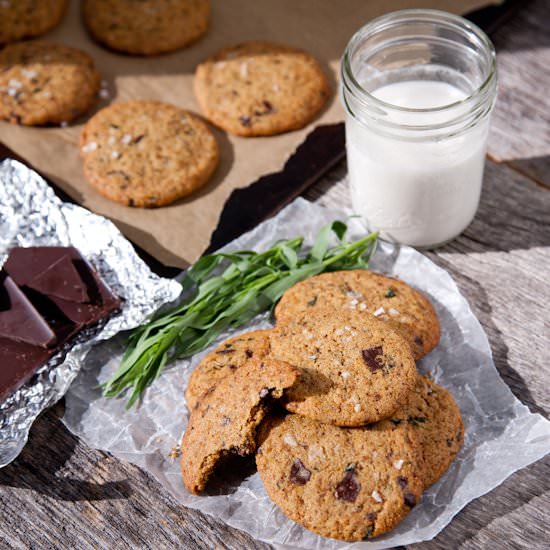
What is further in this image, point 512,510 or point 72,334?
point 72,334

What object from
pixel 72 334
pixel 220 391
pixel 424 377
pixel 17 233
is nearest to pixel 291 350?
pixel 220 391

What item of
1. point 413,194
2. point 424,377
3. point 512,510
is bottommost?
point 512,510

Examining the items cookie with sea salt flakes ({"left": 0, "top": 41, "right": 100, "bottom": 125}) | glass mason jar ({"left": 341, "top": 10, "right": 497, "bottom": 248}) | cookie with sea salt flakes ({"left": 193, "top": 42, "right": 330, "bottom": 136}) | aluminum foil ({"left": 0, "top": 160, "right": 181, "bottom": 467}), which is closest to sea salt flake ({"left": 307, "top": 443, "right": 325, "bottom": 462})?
aluminum foil ({"left": 0, "top": 160, "right": 181, "bottom": 467})

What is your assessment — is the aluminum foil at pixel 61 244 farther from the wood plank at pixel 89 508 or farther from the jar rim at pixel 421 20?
the jar rim at pixel 421 20

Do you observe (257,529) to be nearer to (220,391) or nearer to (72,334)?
(220,391)

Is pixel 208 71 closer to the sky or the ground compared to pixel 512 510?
closer to the sky

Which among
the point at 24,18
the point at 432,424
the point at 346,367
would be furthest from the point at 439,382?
the point at 24,18

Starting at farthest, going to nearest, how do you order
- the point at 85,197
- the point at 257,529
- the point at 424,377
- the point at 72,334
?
1. the point at 85,197
2. the point at 72,334
3. the point at 424,377
4. the point at 257,529

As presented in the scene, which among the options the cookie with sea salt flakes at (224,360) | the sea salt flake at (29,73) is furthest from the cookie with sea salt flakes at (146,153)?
the cookie with sea salt flakes at (224,360)
